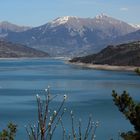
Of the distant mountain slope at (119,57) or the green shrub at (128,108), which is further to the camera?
the distant mountain slope at (119,57)

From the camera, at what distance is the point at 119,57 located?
153 metres

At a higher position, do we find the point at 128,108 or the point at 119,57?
the point at 128,108

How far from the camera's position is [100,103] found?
54.3 meters

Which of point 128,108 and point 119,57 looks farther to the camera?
point 119,57

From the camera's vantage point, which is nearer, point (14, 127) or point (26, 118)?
point (14, 127)

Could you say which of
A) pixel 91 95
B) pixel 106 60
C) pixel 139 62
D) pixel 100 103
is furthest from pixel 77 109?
pixel 106 60

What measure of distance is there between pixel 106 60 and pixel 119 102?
146 metres

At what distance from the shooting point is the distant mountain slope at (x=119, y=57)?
141262 mm

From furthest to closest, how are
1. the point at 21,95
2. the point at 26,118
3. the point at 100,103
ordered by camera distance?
the point at 21,95, the point at 100,103, the point at 26,118

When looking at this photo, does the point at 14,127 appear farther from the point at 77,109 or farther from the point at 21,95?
the point at 21,95

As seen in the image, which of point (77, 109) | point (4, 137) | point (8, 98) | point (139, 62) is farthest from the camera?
point (139, 62)

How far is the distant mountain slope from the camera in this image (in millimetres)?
141262

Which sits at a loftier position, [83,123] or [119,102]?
[119,102]

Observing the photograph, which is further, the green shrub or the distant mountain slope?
the distant mountain slope
